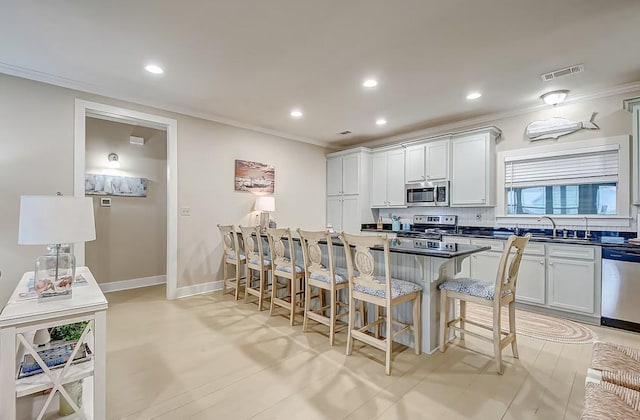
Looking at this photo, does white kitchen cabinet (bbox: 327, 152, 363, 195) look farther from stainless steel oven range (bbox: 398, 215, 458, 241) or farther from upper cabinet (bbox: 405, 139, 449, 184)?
stainless steel oven range (bbox: 398, 215, 458, 241)

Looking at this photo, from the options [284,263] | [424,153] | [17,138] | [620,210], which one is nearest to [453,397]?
[284,263]

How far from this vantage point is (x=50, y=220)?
Answer: 1424mm

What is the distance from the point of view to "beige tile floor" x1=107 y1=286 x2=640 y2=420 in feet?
5.90

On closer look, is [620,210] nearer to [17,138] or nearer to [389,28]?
[389,28]

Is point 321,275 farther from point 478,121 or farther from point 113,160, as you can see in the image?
point 113,160

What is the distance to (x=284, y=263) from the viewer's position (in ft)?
10.8

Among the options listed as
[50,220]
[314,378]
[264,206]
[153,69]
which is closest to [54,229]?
[50,220]

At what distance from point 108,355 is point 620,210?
5474mm

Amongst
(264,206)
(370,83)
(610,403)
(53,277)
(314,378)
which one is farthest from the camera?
(264,206)

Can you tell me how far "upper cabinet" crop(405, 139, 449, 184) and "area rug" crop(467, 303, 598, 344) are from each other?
2.11m

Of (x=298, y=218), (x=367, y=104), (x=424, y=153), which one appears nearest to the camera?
(x=367, y=104)

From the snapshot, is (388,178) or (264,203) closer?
(264,203)

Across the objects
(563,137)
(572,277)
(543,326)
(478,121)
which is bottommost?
(543,326)

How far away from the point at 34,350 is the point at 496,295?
2.81 meters
